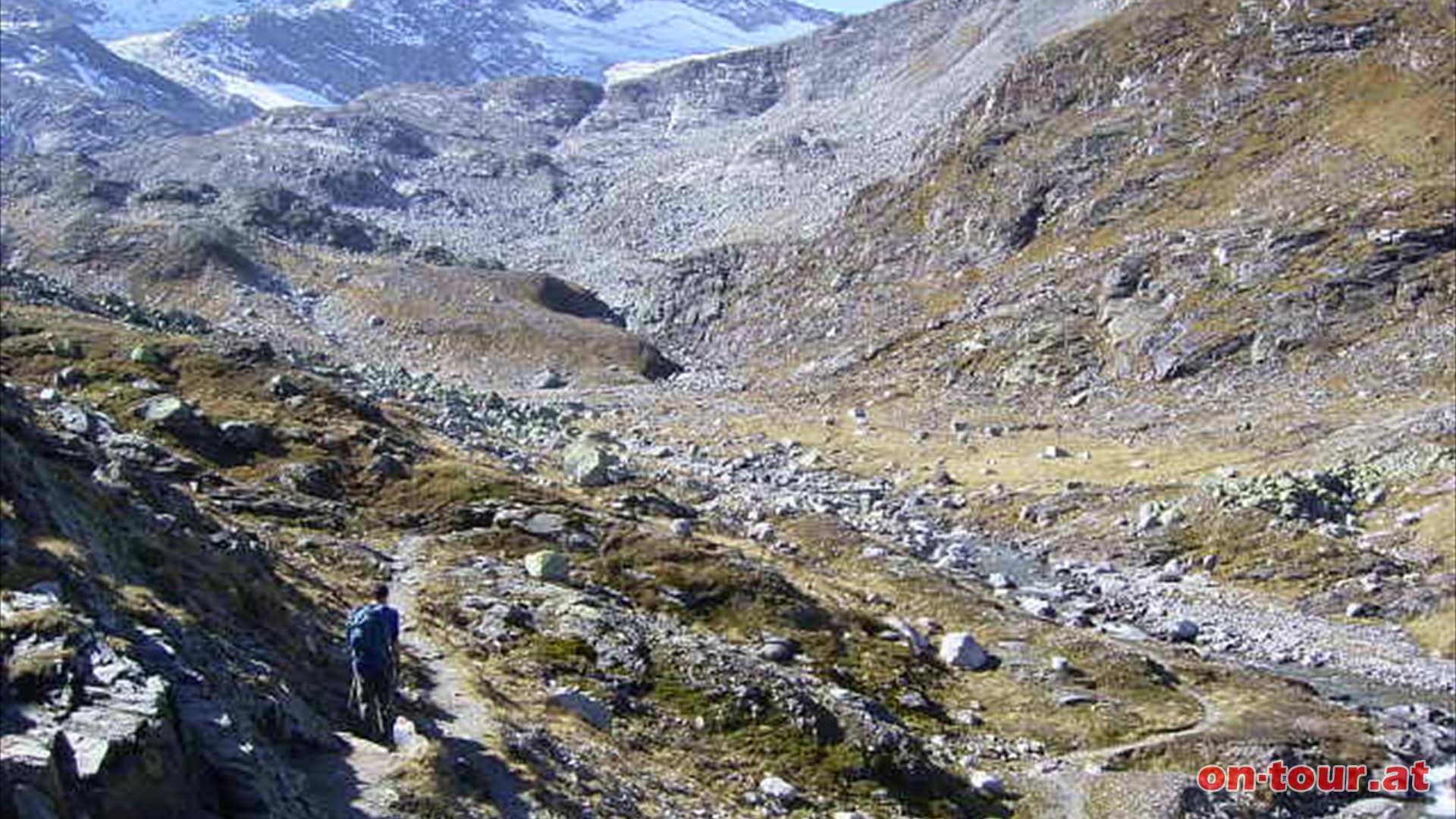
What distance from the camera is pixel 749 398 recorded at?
114000 mm

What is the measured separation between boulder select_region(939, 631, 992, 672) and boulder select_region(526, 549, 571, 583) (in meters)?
13.4

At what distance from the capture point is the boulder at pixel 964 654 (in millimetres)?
43438

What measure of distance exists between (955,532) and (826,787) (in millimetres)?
39289

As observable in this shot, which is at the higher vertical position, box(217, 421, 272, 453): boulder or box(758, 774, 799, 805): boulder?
box(758, 774, 799, 805): boulder

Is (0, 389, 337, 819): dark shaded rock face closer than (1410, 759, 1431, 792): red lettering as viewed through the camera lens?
Yes

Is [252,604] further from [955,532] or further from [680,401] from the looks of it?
[680,401]

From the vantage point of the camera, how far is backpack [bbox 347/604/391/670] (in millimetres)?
21719

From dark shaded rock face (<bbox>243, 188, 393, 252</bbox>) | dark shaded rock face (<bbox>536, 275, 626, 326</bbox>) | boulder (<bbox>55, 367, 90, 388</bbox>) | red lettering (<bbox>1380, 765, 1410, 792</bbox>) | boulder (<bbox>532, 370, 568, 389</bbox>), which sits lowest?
dark shaded rock face (<bbox>243, 188, 393, 252</bbox>)

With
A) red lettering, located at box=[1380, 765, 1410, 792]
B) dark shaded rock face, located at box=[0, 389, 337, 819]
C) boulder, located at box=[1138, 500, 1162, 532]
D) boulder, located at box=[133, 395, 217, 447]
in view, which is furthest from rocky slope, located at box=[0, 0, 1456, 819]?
red lettering, located at box=[1380, 765, 1410, 792]

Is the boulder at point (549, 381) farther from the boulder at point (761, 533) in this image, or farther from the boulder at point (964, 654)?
the boulder at point (964, 654)

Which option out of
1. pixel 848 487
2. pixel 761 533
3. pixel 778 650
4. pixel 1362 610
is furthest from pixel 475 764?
pixel 848 487

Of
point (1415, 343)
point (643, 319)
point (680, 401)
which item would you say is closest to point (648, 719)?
point (1415, 343)

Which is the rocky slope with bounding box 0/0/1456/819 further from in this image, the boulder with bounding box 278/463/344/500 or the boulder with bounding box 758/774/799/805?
the boulder with bounding box 758/774/799/805

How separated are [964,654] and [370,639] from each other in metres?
26.4
